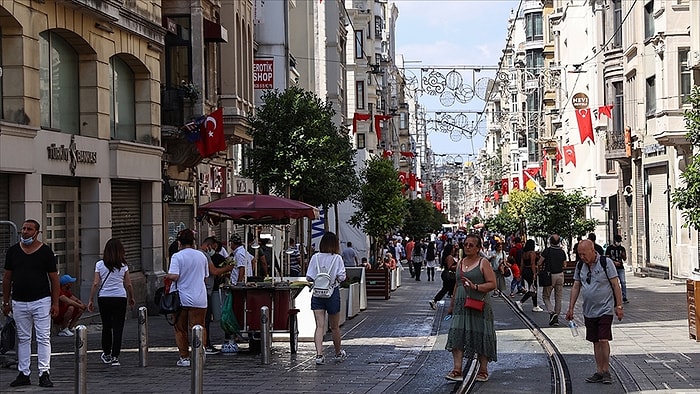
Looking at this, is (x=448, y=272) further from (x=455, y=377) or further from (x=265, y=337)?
(x=455, y=377)

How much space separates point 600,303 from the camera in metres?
13.3

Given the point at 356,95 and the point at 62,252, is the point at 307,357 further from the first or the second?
the point at 356,95

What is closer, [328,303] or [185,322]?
[185,322]

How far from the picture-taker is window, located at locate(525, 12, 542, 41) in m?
95.4

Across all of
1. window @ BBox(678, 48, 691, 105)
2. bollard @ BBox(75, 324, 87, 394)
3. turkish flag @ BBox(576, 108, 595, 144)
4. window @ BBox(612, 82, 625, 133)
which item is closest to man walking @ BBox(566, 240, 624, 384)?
bollard @ BBox(75, 324, 87, 394)

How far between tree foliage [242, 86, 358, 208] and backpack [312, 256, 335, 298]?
47.9ft

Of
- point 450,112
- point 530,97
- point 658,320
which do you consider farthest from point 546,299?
point 530,97

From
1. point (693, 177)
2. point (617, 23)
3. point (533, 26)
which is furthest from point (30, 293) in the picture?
point (533, 26)

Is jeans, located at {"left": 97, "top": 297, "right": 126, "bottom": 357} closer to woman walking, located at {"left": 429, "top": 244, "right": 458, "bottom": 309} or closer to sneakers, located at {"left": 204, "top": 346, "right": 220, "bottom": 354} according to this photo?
→ sneakers, located at {"left": 204, "top": 346, "right": 220, "bottom": 354}

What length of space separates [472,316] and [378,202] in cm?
3109

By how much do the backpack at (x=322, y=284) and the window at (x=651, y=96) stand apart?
26540mm

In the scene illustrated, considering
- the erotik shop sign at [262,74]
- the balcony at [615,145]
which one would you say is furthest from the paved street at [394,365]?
the balcony at [615,145]

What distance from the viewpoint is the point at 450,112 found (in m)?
49.9

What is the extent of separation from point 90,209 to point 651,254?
26032mm
